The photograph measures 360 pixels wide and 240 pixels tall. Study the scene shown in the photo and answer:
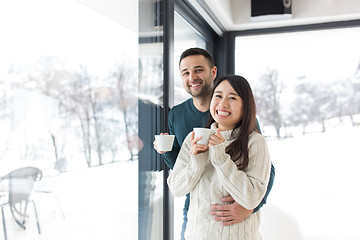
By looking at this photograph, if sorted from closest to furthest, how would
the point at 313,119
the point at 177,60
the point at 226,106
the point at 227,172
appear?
the point at 227,172, the point at 226,106, the point at 177,60, the point at 313,119

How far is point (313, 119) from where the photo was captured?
3.52 m

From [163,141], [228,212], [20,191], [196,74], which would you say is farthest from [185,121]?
[20,191]

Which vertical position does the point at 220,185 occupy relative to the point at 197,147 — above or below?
below

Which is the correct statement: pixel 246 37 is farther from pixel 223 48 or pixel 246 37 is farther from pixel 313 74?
pixel 313 74

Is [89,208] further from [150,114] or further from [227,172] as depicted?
[150,114]

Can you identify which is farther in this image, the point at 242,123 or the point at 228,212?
the point at 242,123

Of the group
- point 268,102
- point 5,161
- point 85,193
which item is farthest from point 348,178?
point 5,161

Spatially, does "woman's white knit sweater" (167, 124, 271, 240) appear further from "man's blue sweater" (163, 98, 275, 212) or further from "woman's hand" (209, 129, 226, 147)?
"man's blue sweater" (163, 98, 275, 212)

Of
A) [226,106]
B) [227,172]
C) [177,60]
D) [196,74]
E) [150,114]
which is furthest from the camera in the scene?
[177,60]

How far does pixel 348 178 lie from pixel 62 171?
122 inches

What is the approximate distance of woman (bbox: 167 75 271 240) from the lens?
119 centimetres

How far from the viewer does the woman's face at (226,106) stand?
51.7 inches

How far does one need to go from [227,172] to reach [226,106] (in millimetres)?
272

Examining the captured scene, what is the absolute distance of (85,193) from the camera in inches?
52.2
